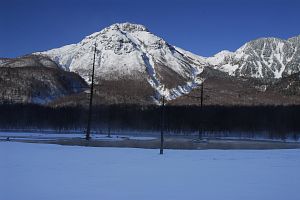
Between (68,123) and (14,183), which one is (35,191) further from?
(68,123)

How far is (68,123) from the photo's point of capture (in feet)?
412

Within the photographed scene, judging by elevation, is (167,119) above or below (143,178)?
above

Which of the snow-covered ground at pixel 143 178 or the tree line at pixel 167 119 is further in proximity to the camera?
the tree line at pixel 167 119

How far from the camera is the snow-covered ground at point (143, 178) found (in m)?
11.5

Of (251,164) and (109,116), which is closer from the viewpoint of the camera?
(251,164)

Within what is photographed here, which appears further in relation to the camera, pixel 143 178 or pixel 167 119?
pixel 167 119

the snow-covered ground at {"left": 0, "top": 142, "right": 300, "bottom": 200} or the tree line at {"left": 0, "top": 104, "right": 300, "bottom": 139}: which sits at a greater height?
the tree line at {"left": 0, "top": 104, "right": 300, "bottom": 139}

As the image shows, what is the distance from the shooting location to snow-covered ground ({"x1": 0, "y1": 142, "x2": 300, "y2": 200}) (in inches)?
452

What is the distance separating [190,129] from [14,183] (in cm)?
9779

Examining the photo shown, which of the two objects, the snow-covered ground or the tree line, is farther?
the tree line

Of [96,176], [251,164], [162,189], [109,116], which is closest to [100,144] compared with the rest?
[251,164]

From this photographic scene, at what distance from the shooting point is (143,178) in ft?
46.0

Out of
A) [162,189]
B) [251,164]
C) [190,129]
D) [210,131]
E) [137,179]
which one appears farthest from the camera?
[190,129]

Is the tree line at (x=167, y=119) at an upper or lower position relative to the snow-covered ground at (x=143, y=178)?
upper
